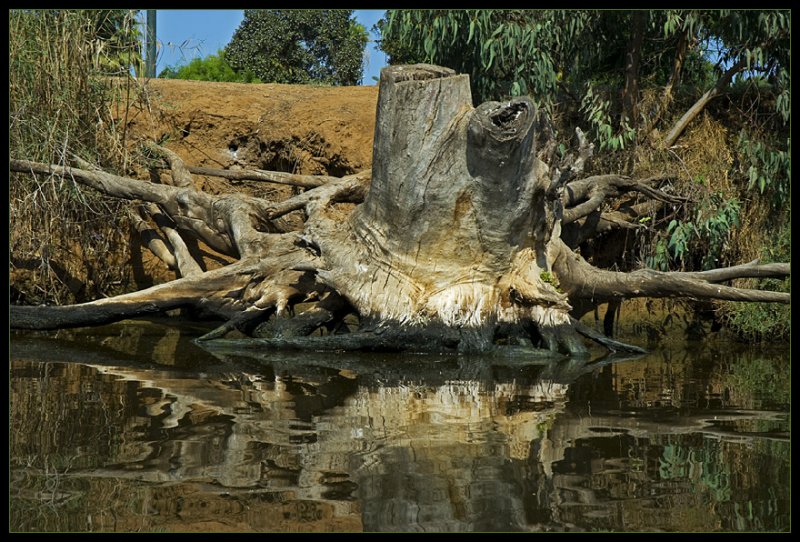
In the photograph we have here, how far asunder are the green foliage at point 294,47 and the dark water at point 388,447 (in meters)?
16.9

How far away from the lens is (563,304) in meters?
8.47

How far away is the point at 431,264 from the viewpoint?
335 inches

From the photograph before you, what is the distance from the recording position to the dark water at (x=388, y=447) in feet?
12.2

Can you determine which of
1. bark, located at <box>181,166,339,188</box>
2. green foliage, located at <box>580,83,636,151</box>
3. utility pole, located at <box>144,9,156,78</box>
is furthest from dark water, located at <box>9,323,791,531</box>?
green foliage, located at <box>580,83,636,151</box>

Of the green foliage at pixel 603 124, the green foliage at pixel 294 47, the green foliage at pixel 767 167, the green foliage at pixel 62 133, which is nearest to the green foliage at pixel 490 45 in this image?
the green foliage at pixel 603 124

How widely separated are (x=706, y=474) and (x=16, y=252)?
7534mm

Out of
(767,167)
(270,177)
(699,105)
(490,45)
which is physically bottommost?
(270,177)

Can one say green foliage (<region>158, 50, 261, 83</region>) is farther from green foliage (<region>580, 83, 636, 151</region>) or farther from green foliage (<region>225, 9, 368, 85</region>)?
green foliage (<region>580, 83, 636, 151</region>)

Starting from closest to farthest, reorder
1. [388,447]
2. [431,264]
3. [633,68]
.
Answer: [388,447], [431,264], [633,68]

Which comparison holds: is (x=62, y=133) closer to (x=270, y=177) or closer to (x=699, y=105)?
(x=270, y=177)

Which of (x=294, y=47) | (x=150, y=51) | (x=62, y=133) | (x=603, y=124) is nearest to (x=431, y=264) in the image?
(x=603, y=124)

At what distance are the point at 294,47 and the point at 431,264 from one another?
16803mm

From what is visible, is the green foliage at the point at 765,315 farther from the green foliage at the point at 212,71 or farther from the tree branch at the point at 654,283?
the green foliage at the point at 212,71

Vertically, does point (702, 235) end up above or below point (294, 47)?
below
